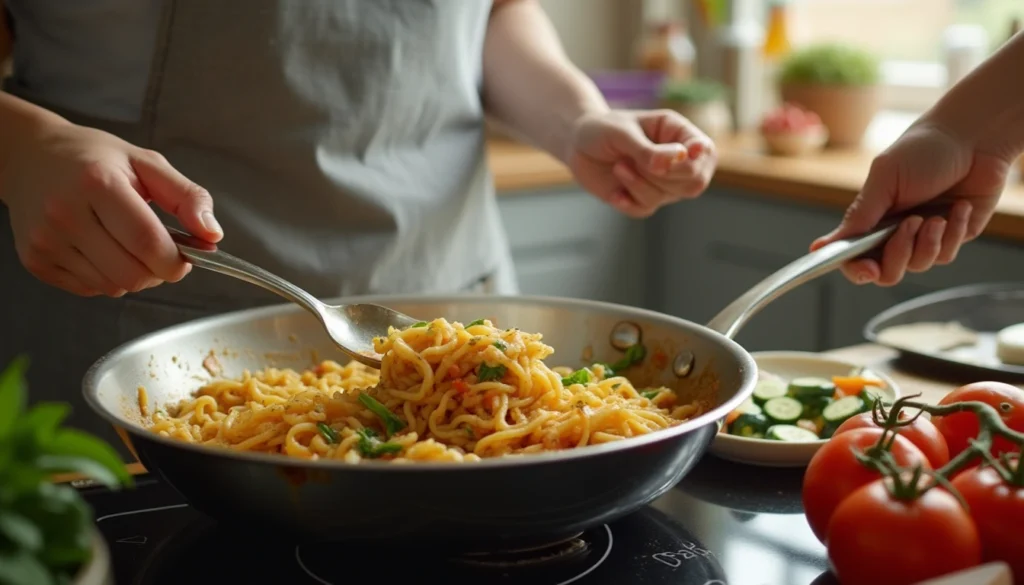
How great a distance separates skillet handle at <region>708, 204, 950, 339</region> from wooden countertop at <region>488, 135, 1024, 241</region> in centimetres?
111

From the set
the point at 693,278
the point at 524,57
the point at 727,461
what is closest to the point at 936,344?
the point at 727,461

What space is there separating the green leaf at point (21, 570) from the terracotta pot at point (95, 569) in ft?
0.07

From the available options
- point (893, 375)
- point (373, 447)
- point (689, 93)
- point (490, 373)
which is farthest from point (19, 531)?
point (689, 93)

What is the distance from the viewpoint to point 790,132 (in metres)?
2.84

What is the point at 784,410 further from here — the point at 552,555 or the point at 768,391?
the point at 552,555

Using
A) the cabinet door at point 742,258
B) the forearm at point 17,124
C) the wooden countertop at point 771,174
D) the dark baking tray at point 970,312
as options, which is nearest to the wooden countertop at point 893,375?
the dark baking tray at point 970,312

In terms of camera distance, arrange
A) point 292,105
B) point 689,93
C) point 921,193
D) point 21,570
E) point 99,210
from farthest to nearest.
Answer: point 689,93, point 292,105, point 921,193, point 99,210, point 21,570

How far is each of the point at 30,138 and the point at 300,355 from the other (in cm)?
38

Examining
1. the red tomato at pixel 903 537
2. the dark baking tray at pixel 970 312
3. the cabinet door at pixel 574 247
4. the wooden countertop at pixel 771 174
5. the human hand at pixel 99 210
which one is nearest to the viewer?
the red tomato at pixel 903 537

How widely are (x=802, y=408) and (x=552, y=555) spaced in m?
0.42

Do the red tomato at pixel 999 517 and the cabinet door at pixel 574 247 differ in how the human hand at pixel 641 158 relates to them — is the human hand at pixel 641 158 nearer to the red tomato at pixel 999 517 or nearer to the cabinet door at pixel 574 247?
the red tomato at pixel 999 517

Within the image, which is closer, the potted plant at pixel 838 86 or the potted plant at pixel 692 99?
the potted plant at pixel 838 86

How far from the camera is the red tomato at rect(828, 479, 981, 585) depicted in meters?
0.76

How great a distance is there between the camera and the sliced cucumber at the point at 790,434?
115 cm
